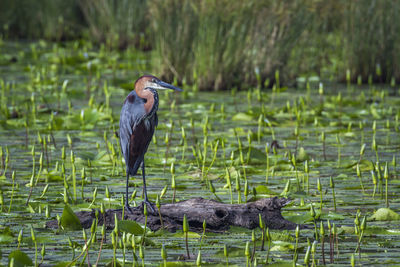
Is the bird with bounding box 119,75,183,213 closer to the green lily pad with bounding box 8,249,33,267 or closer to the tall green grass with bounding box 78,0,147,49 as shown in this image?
the green lily pad with bounding box 8,249,33,267

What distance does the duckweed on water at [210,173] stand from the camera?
3.51m

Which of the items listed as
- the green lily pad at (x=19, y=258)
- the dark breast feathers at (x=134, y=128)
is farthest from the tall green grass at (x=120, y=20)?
the green lily pad at (x=19, y=258)

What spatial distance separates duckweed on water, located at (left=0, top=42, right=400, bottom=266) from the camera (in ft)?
11.5

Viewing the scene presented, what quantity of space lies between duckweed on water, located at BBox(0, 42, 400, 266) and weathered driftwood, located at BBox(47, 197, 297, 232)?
0.21 feet

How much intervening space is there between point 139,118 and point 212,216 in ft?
1.88

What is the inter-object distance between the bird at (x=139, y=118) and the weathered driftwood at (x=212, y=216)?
121 millimetres

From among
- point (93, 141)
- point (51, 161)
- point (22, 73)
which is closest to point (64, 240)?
point (51, 161)

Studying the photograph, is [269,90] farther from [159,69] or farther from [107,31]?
[107,31]

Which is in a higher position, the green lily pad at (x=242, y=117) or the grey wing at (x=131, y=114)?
the grey wing at (x=131, y=114)

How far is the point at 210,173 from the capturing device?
532 cm

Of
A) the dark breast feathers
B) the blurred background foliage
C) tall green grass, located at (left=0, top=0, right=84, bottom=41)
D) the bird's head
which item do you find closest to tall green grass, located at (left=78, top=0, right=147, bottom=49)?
tall green grass, located at (left=0, top=0, right=84, bottom=41)

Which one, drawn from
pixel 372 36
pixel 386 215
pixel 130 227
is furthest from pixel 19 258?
pixel 372 36

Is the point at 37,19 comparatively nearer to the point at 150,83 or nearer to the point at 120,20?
the point at 120,20

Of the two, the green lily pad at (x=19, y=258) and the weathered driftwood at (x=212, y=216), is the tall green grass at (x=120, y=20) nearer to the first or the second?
the weathered driftwood at (x=212, y=216)
